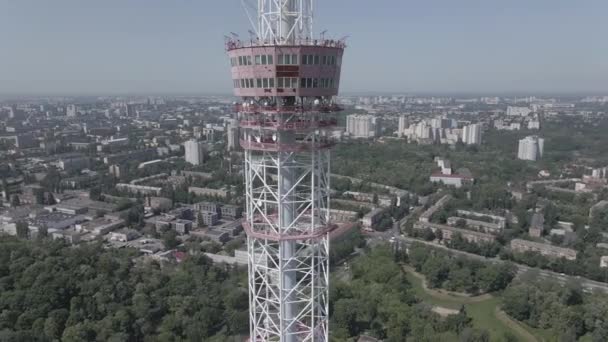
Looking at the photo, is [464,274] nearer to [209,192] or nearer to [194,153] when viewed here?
[209,192]

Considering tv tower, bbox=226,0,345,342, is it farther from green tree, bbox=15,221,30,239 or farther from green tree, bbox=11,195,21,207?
green tree, bbox=11,195,21,207

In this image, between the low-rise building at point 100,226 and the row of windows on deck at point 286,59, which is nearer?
the row of windows on deck at point 286,59

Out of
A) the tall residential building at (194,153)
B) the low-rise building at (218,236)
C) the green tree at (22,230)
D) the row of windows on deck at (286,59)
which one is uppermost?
the row of windows on deck at (286,59)

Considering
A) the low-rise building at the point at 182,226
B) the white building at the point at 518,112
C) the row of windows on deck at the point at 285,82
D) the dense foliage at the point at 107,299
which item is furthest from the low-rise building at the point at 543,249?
the white building at the point at 518,112

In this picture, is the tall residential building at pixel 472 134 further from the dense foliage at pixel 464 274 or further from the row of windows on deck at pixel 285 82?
the row of windows on deck at pixel 285 82

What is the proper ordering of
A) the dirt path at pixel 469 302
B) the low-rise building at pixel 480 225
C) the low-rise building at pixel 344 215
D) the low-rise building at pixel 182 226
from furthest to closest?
the low-rise building at pixel 344 215
the low-rise building at pixel 182 226
the low-rise building at pixel 480 225
the dirt path at pixel 469 302

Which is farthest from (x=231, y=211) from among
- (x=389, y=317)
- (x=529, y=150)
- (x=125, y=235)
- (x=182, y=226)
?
(x=529, y=150)

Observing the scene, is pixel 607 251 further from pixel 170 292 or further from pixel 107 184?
pixel 107 184

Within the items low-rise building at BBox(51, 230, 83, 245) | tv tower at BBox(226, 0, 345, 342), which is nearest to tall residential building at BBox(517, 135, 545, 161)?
low-rise building at BBox(51, 230, 83, 245)
